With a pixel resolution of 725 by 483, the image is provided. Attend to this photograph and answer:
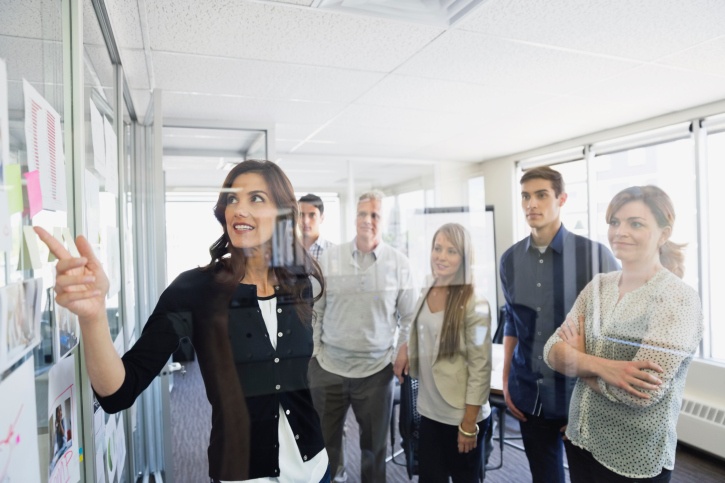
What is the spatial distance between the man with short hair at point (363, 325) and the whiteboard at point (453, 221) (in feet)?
0.23

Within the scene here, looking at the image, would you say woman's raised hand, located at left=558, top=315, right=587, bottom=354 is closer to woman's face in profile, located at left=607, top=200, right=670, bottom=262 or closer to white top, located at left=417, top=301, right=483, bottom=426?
woman's face in profile, located at left=607, top=200, right=670, bottom=262

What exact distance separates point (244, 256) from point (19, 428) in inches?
25.1

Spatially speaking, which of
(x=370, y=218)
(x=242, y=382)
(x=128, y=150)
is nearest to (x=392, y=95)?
(x=370, y=218)

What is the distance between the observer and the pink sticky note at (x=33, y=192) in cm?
55

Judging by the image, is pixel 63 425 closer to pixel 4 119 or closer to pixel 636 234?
pixel 4 119

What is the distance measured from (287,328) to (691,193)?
5.69ft

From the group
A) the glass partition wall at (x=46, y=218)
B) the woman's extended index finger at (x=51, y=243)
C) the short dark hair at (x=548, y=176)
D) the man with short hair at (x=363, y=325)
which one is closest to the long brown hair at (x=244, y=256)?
the glass partition wall at (x=46, y=218)

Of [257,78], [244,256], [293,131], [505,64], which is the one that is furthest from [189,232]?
[505,64]

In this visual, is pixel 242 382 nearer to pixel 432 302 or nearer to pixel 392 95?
pixel 432 302

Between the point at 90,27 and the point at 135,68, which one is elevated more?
the point at 135,68

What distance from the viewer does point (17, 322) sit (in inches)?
19.7

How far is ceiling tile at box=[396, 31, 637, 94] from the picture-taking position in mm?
1456

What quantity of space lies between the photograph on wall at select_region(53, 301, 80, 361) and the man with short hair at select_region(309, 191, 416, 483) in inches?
36.3

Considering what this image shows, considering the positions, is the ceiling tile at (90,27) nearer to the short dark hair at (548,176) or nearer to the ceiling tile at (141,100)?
the ceiling tile at (141,100)
